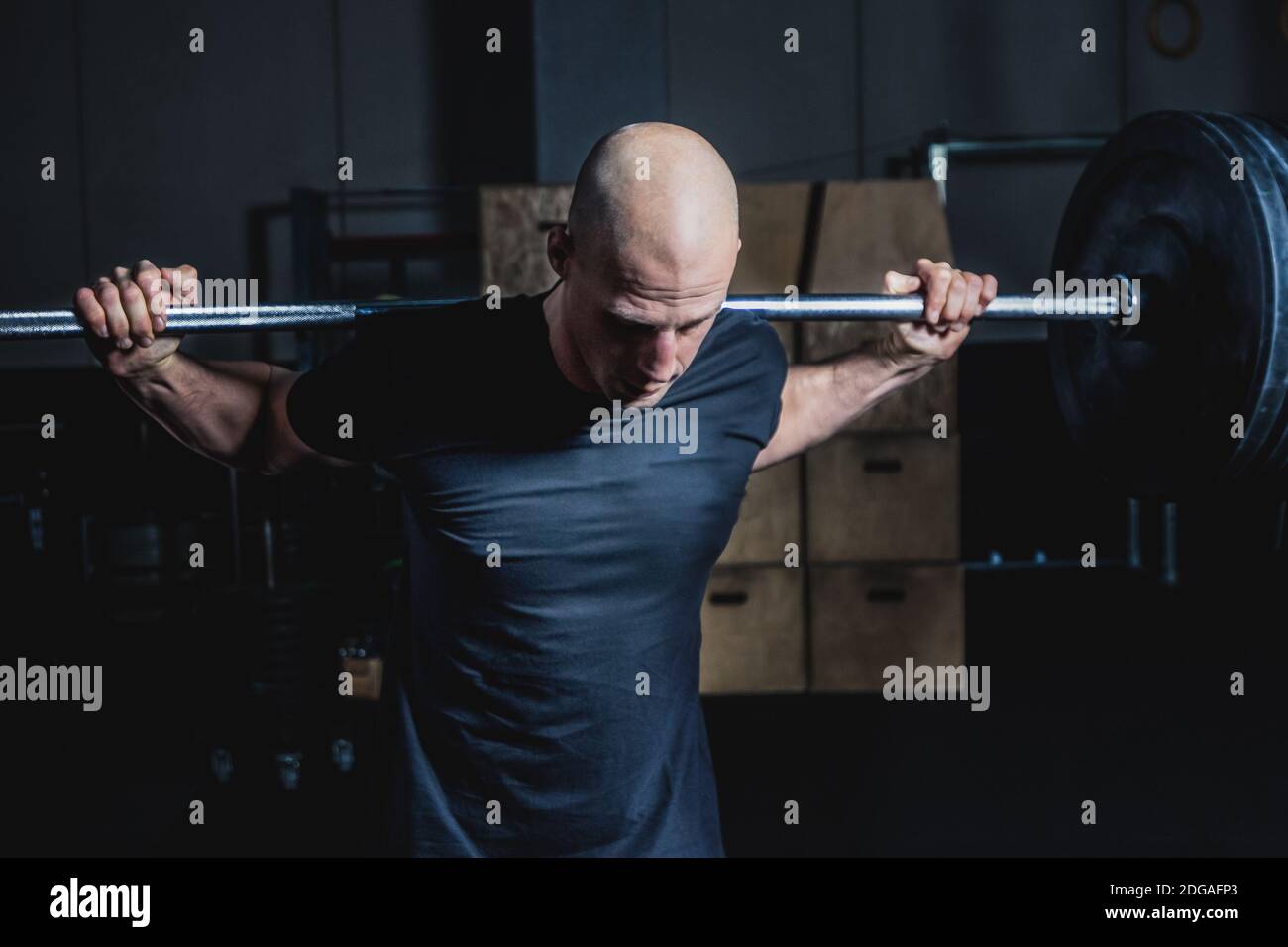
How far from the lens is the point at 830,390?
1.40 metres

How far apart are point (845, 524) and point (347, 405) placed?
8.02ft

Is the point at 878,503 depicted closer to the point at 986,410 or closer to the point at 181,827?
the point at 986,410

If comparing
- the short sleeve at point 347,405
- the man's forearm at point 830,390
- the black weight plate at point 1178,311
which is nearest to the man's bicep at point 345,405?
the short sleeve at point 347,405

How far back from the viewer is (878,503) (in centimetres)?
346

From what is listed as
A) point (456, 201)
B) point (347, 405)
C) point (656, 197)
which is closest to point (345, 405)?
point (347, 405)

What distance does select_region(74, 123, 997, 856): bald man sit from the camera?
1.19 metres

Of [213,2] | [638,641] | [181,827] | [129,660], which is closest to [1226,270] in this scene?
[638,641]

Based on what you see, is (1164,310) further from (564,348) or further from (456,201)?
(456,201)

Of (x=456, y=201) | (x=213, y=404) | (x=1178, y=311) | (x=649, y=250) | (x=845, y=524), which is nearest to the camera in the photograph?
(x=649, y=250)

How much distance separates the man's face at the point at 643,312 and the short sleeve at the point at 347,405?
8.7 inches

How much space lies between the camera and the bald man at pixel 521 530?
1188 mm

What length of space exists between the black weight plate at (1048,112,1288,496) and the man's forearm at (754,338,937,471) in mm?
285

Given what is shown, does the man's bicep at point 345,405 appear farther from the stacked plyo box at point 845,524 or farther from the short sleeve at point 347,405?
the stacked plyo box at point 845,524

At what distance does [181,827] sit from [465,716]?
180 cm
